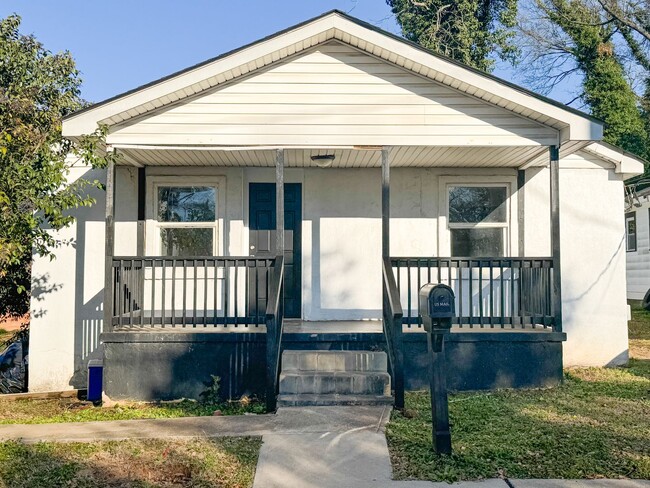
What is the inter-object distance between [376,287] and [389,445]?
13.6ft

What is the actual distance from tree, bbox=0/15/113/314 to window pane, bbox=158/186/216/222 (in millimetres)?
1108

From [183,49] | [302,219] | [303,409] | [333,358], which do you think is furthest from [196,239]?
[183,49]

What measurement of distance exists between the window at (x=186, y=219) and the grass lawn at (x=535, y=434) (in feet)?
12.6

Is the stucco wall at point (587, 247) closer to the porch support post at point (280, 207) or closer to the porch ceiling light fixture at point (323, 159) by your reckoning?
the porch ceiling light fixture at point (323, 159)

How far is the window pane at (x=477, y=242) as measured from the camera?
8.77 metres

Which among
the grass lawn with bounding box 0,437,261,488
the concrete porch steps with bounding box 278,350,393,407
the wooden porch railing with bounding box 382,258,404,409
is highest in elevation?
the wooden porch railing with bounding box 382,258,404,409

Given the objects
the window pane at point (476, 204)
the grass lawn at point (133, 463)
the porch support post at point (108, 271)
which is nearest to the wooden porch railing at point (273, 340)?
the grass lawn at point (133, 463)

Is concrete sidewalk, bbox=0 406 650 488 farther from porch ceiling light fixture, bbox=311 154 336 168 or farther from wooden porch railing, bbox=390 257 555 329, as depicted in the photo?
porch ceiling light fixture, bbox=311 154 336 168

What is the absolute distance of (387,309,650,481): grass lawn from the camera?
13.8 feet

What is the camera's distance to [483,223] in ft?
28.7

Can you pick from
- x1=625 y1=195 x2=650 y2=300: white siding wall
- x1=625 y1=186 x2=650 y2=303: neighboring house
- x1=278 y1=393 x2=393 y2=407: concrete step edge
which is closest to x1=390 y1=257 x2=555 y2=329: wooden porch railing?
x1=278 y1=393 x2=393 y2=407: concrete step edge

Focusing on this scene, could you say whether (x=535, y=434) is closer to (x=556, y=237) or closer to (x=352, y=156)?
(x=556, y=237)

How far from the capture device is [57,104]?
10.3 metres

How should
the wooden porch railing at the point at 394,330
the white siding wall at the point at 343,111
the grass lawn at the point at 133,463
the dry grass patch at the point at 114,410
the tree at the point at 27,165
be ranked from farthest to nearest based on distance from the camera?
the white siding wall at the point at 343,111 → the tree at the point at 27,165 → the dry grass patch at the point at 114,410 → the wooden porch railing at the point at 394,330 → the grass lawn at the point at 133,463
